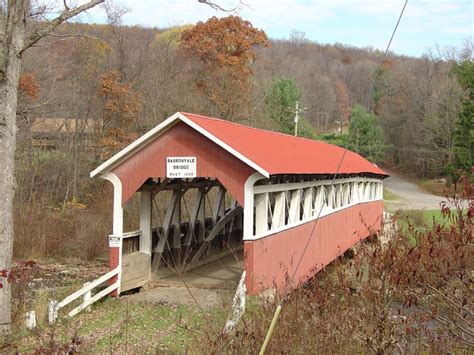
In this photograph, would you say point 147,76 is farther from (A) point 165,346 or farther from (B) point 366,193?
(A) point 165,346

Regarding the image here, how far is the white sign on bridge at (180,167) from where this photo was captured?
1113 cm

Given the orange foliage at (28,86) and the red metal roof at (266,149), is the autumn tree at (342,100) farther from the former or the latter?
the red metal roof at (266,149)

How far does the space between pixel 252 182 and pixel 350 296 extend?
542cm

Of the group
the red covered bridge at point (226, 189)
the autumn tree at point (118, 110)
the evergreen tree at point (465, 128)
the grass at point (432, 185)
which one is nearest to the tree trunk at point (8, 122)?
the red covered bridge at point (226, 189)

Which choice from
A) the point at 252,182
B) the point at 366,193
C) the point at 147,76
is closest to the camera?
the point at 252,182

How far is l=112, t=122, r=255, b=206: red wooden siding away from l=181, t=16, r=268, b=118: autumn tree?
20958 millimetres

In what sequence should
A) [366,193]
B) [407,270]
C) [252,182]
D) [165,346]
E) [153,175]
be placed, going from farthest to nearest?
[366,193], [153,175], [252,182], [165,346], [407,270]

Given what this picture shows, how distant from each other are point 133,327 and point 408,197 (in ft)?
128

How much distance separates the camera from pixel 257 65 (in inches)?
1976

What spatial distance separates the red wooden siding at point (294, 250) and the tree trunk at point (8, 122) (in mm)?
3888

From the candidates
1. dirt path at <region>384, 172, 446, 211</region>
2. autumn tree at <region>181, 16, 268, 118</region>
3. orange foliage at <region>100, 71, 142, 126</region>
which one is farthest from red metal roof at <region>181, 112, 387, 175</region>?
dirt path at <region>384, 172, 446, 211</region>

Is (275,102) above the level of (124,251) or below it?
above

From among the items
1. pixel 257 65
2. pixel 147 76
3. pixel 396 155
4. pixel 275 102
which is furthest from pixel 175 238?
pixel 396 155

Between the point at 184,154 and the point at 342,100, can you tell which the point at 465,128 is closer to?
the point at 342,100
